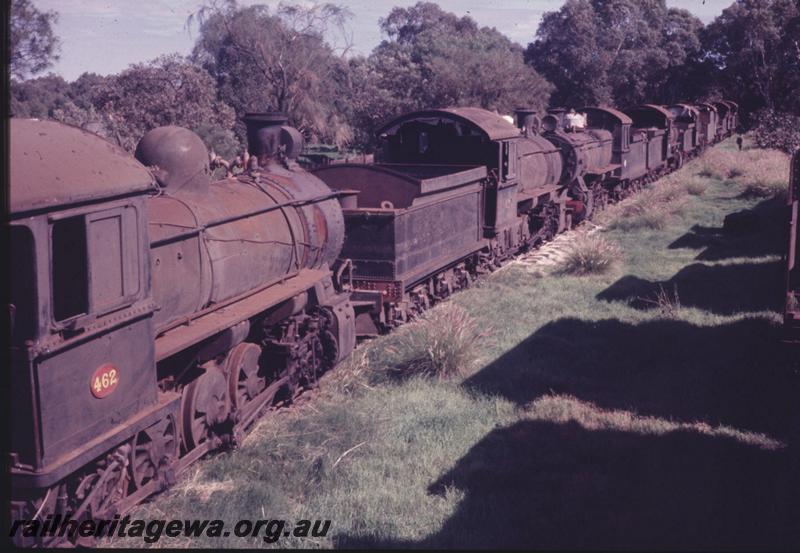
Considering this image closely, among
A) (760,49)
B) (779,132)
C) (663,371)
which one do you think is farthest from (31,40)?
(760,49)

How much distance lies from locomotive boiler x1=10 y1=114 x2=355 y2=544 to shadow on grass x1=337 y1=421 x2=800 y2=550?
1.87 m

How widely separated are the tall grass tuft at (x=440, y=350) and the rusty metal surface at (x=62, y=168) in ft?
15.5

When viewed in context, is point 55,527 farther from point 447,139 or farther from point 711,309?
point 447,139

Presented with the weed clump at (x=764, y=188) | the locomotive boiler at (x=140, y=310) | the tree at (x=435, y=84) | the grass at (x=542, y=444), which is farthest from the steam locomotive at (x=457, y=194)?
the tree at (x=435, y=84)

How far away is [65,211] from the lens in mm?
4520

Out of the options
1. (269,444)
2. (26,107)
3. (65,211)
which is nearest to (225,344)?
(269,444)

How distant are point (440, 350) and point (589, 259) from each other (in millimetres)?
6712

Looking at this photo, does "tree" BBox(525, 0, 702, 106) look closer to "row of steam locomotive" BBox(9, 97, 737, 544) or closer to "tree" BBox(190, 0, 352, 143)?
"tree" BBox(190, 0, 352, 143)

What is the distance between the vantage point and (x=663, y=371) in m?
→ 9.28

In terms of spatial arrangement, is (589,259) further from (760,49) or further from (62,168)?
(760,49)

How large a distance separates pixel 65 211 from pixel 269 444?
11.4 feet

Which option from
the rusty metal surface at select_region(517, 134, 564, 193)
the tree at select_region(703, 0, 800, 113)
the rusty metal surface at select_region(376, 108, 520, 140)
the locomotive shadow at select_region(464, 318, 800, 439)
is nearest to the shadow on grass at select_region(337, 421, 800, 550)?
the locomotive shadow at select_region(464, 318, 800, 439)

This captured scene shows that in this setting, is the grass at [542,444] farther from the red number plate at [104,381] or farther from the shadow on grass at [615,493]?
the red number plate at [104,381]

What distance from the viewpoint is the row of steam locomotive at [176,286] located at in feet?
14.5
